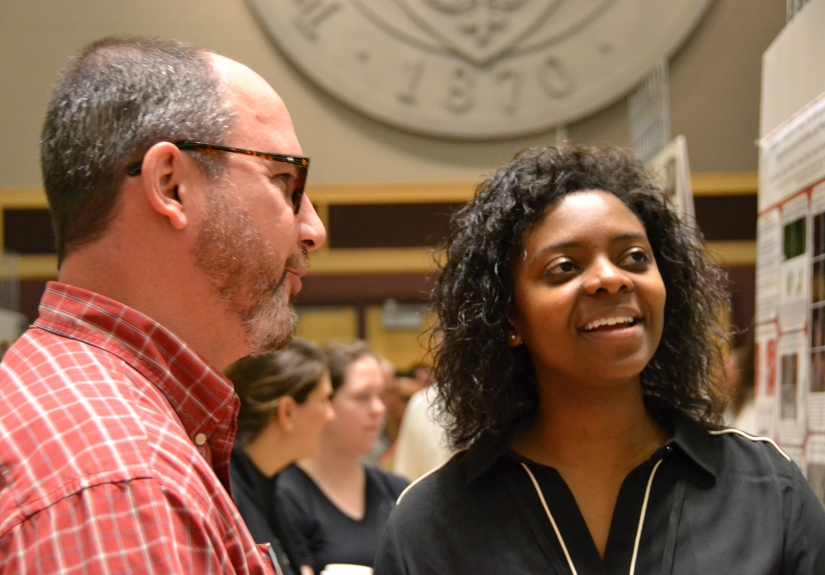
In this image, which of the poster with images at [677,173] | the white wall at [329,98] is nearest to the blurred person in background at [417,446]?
the poster with images at [677,173]

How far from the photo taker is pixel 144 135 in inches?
38.6

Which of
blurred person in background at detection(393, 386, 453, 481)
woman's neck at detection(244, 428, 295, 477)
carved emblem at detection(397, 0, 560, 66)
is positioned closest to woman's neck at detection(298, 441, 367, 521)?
blurred person in background at detection(393, 386, 453, 481)

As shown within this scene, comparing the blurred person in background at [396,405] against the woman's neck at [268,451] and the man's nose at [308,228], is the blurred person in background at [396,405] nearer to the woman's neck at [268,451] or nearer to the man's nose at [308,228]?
the woman's neck at [268,451]

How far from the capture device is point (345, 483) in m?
3.08

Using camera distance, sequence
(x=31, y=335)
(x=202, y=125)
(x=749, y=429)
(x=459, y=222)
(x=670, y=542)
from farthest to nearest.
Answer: (x=749, y=429) → (x=459, y=222) → (x=670, y=542) → (x=202, y=125) → (x=31, y=335)

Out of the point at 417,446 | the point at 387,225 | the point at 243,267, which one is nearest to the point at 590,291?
the point at 243,267

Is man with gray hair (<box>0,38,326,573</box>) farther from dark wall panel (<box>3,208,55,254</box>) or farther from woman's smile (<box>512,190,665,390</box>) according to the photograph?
dark wall panel (<box>3,208,55,254</box>)

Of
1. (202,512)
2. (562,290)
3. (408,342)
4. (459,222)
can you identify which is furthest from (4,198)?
(202,512)

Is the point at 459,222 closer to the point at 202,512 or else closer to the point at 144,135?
the point at 144,135

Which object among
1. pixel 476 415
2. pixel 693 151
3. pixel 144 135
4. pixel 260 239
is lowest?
pixel 476 415

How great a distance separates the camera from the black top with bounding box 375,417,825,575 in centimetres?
128

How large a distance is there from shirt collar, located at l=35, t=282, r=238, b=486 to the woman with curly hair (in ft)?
1.72

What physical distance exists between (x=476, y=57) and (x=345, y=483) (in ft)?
8.52

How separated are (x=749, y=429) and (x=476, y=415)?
1.41 m
